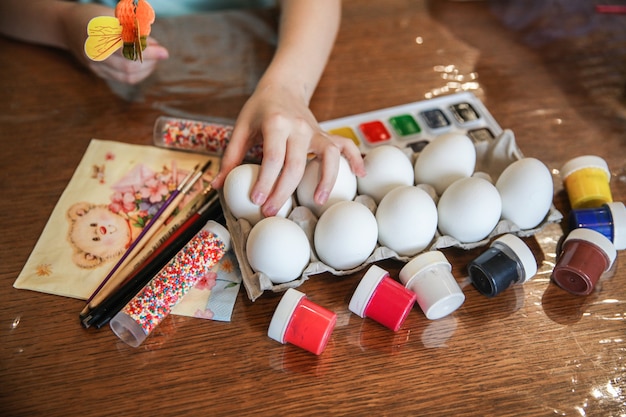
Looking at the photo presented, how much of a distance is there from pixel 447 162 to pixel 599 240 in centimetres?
23

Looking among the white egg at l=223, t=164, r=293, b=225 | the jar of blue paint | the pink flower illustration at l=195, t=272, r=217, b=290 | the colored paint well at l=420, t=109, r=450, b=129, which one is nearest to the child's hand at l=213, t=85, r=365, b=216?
the white egg at l=223, t=164, r=293, b=225

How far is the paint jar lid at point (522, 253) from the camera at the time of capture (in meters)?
0.72

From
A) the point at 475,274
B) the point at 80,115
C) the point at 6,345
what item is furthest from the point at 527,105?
the point at 6,345

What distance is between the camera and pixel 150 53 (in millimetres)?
873

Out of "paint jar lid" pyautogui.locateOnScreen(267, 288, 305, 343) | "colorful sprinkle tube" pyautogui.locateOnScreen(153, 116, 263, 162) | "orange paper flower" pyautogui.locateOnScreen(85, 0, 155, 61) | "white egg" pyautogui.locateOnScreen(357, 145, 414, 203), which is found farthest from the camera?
"colorful sprinkle tube" pyautogui.locateOnScreen(153, 116, 263, 162)

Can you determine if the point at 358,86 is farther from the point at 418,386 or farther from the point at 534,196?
the point at 418,386

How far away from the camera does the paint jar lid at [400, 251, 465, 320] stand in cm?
69

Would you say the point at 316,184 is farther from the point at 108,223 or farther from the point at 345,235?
the point at 108,223

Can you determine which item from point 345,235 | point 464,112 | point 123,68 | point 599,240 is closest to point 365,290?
point 345,235

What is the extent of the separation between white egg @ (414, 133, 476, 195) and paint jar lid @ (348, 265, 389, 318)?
0.18 m

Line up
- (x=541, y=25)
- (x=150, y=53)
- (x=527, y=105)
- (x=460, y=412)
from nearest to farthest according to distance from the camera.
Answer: (x=460, y=412) < (x=150, y=53) < (x=527, y=105) < (x=541, y=25)

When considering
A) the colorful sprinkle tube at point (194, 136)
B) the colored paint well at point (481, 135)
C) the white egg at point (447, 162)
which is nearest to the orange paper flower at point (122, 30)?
the colorful sprinkle tube at point (194, 136)

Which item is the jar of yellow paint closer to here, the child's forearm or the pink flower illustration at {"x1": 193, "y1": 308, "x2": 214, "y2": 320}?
the child's forearm

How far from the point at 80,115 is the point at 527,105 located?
0.80 meters
